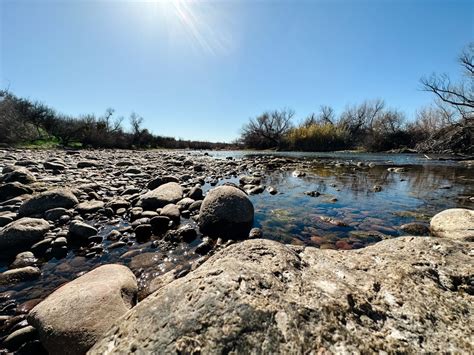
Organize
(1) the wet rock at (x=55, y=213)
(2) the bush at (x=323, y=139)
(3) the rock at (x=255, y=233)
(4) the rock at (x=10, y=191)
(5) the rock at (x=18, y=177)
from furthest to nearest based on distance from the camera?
(2) the bush at (x=323, y=139) < (5) the rock at (x=18, y=177) < (4) the rock at (x=10, y=191) < (1) the wet rock at (x=55, y=213) < (3) the rock at (x=255, y=233)

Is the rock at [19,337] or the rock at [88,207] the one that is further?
the rock at [88,207]

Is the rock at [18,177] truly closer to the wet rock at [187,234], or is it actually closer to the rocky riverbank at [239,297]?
the rocky riverbank at [239,297]

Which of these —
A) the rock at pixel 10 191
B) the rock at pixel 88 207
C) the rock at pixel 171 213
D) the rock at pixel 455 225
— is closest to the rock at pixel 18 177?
the rock at pixel 10 191

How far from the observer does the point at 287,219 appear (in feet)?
18.7

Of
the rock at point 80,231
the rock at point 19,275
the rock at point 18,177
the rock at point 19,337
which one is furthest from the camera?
the rock at point 18,177

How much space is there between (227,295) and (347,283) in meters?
0.96

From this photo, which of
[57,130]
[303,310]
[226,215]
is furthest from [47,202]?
[57,130]

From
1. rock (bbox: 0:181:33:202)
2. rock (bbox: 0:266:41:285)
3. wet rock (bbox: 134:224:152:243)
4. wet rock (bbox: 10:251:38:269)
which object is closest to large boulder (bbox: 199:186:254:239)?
wet rock (bbox: 134:224:152:243)

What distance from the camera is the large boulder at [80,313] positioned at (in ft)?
6.23

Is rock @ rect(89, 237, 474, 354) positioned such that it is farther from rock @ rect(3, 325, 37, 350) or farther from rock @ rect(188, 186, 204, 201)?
rock @ rect(188, 186, 204, 201)

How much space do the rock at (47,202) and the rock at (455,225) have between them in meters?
8.40

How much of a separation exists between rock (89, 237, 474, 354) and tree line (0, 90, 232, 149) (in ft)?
128

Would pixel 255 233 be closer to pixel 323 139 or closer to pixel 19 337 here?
pixel 19 337

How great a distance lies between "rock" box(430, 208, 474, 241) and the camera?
4013 mm
